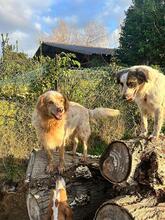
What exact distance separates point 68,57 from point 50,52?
2283 cm

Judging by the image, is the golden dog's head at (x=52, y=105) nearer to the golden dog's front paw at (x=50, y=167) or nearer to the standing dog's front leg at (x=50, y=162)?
the standing dog's front leg at (x=50, y=162)

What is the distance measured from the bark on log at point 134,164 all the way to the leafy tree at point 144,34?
48.7 ft

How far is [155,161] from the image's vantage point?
19.1 feet

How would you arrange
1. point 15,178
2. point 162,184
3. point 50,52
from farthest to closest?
point 50,52, point 15,178, point 162,184

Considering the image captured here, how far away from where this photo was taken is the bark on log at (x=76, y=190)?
644cm

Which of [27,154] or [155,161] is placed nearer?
[155,161]

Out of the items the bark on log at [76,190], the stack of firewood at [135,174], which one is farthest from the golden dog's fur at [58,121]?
the stack of firewood at [135,174]

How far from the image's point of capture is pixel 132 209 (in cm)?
538

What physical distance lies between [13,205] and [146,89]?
3.21 m

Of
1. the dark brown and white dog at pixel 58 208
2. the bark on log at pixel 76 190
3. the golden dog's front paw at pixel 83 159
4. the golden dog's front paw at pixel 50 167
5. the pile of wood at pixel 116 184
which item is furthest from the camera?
the golden dog's front paw at pixel 83 159

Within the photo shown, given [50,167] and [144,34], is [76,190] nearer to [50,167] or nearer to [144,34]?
[50,167]

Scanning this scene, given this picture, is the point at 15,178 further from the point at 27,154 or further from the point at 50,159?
the point at 50,159

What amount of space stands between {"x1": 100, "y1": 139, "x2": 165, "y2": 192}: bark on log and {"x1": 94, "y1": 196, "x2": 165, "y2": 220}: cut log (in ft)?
0.75

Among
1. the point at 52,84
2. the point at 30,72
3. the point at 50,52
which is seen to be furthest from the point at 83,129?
the point at 50,52
